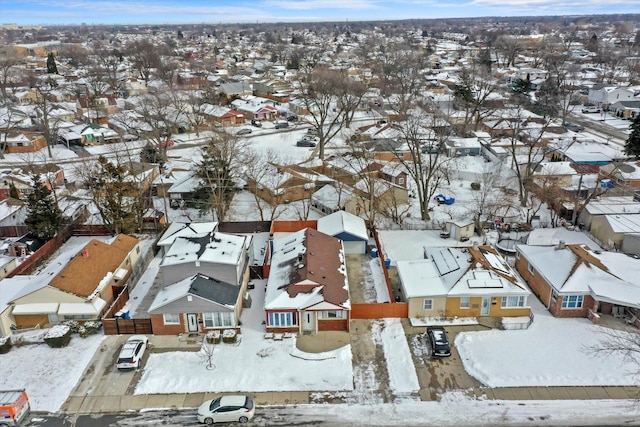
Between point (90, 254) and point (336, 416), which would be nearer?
point (336, 416)

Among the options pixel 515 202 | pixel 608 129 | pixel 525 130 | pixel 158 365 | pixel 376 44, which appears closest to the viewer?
pixel 158 365

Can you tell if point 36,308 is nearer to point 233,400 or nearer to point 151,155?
point 233,400

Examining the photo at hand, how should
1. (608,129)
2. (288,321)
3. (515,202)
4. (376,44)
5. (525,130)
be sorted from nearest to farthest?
(288,321)
(515,202)
(525,130)
(608,129)
(376,44)

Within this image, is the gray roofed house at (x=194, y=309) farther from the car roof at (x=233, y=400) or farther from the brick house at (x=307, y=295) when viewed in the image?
the car roof at (x=233, y=400)

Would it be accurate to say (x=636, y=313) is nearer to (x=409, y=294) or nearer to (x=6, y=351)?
(x=409, y=294)

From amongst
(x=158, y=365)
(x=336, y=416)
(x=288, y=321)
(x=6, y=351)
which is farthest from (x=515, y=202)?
(x=6, y=351)

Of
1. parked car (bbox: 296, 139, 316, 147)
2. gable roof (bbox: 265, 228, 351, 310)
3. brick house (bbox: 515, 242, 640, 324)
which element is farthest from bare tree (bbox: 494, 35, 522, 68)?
gable roof (bbox: 265, 228, 351, 310)

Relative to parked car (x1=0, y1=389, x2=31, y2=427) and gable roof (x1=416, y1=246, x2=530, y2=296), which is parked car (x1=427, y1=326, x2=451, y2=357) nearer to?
gable roof (x1=416, y1=246, x2=530, y2=296)
